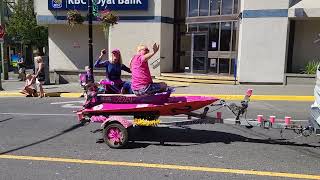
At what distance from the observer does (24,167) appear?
587 centimetres

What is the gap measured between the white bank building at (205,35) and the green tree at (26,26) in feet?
49.5

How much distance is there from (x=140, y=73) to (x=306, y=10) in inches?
486

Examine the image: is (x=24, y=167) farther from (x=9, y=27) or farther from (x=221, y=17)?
(x=9, y=27)

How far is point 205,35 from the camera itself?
69.0 ft

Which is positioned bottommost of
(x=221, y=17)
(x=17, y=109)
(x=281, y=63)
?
(x=17, y=109)

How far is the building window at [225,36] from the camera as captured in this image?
20.2 meters

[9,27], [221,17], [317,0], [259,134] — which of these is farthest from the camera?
[9,27]

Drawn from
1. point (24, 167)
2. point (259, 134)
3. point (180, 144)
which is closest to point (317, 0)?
point (259, 134)

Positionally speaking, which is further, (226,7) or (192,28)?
(192,28)

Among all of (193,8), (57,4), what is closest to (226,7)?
(193,8)

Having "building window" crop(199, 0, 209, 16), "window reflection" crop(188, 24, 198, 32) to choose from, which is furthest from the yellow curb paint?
"window reflection" crop(188, 24, 198, 32)

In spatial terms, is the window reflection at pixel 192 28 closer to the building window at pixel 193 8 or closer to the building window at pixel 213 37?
the building window at pixel 193 8

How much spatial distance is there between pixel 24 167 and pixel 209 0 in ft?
54.6

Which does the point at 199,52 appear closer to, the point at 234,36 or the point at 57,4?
the point at 234,36
